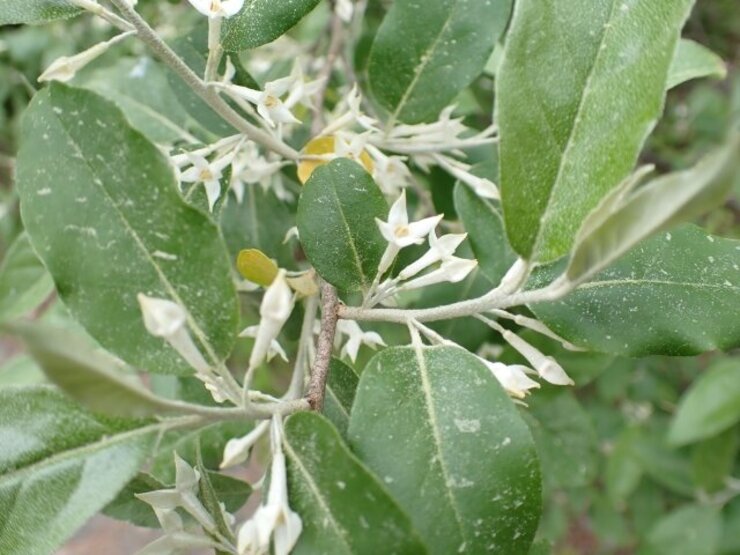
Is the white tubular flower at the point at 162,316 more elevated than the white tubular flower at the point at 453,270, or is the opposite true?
the white tubular flower at the point at 162,316

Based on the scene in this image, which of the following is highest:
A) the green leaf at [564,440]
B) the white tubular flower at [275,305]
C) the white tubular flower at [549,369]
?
the white tubular flower at [275,305]

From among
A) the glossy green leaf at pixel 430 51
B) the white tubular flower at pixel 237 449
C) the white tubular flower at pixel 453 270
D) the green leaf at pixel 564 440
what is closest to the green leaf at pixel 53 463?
the white tubular flower at pixel 237 449

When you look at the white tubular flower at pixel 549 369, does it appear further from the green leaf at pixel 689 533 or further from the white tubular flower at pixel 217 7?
the green leaf at pixel 689 533

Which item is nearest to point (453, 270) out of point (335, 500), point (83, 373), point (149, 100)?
point (335, 500)

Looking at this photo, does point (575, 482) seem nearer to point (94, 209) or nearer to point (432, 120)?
point (432, 120)

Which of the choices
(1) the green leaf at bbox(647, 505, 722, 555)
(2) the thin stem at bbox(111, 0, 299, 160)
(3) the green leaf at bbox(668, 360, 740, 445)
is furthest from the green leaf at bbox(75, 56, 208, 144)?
(1) the green leaf at bbox(647, 505, 722, 555)

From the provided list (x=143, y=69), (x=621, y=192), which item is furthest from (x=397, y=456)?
(x=143, y=69)
